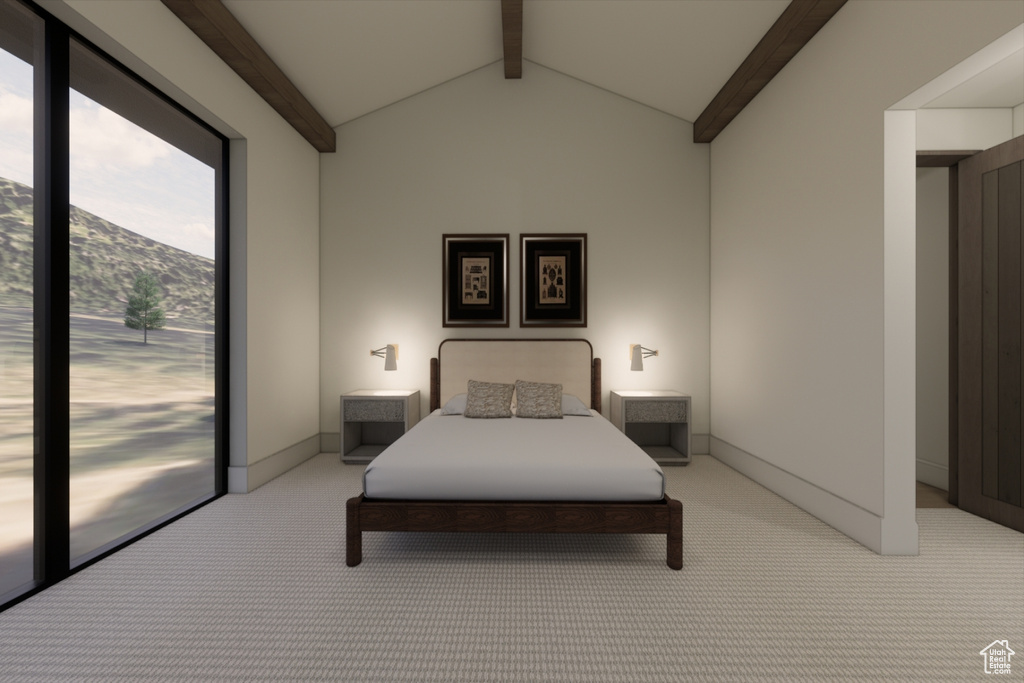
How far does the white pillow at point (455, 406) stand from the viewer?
4156 mm

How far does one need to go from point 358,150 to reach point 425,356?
230 cm

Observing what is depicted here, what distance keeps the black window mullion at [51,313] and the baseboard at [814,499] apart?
4.30m

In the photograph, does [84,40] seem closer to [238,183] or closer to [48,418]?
[238,183]

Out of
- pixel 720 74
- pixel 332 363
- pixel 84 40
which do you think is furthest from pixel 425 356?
pixel 720 74

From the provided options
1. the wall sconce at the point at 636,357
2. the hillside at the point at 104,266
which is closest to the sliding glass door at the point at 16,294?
the hillside at the point at 104,266

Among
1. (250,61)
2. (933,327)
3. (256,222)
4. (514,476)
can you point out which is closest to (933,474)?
(933,327)

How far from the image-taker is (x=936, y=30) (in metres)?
2.22

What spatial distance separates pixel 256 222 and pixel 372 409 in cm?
188

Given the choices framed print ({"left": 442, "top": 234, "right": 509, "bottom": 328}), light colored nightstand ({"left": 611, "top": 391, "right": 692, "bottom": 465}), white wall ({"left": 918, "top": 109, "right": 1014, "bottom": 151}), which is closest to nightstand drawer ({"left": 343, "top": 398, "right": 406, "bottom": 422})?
framed print ({"left": 442, "top": 234, "right": 509, "bottom": 328})

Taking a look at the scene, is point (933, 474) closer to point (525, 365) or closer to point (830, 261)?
point (830, 261)

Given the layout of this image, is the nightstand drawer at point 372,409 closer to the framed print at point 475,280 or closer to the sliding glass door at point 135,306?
the framed print at point 475,280

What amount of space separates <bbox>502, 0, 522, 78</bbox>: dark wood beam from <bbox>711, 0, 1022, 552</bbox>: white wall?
2.10 metres

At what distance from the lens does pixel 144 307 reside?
2.80m

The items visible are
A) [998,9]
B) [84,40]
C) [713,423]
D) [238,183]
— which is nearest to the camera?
[998,9]
